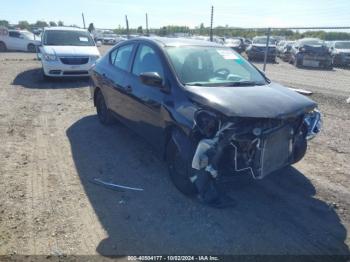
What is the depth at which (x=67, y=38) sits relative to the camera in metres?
12.2

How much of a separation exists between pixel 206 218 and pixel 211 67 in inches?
82.8

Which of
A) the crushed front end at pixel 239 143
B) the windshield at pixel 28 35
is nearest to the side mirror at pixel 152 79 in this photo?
the crushed front end at pixel 239 143

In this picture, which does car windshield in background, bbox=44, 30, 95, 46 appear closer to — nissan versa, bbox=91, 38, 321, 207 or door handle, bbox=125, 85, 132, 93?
nissan versa, bbox=91, 38, 321, 207

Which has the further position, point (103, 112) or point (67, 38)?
point (67, 38)

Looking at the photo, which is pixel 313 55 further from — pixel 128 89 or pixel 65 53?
pixel 128 89

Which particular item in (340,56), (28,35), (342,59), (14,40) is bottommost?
(342,59)

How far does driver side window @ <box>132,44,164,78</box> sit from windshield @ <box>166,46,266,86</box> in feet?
0.68

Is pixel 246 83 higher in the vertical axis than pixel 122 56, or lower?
lower

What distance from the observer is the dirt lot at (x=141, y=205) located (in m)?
3.18

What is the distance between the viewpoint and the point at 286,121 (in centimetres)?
368

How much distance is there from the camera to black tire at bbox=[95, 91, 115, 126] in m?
6.45

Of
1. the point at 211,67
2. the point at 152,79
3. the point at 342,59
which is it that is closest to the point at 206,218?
the point at 152,79

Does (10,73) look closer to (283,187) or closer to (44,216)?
(44,216)

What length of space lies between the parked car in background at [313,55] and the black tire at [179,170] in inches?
648
